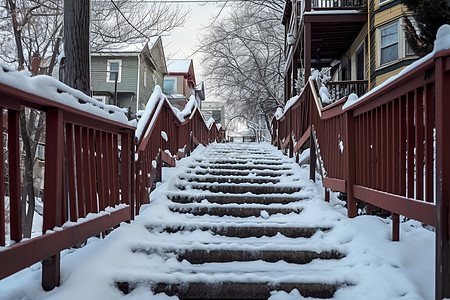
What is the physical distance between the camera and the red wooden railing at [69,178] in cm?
185

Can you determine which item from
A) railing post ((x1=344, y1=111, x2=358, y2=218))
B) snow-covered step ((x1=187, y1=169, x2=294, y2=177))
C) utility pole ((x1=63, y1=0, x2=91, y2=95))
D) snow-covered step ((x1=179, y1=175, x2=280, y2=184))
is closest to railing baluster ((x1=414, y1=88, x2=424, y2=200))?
railing post ((x1=344, y1=111, x2=358, y2=218))

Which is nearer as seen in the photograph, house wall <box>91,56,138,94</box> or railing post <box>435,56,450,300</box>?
railing post <box>435,56,450,300</box>

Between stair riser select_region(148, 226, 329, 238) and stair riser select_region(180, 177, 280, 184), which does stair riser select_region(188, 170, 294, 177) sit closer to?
stair riser select_region(180, 177, 280, 184)

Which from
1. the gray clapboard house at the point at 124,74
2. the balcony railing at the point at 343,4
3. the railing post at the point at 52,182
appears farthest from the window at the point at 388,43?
the gray clapboard house at the point at 124,74

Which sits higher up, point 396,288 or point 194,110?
point 194,110

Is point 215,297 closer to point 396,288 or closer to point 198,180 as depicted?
point 396,288

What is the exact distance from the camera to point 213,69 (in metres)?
22.5

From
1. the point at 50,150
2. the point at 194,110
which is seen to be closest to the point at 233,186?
the point at 50,150

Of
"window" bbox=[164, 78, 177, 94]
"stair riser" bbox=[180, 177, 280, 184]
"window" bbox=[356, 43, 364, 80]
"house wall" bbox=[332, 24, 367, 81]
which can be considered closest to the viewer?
"stair riser" bbox=[180, 177, 280, 184]

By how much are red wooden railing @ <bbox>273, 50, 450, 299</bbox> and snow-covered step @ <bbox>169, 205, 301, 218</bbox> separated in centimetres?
64

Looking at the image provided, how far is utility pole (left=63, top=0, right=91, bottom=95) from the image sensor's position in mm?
4227

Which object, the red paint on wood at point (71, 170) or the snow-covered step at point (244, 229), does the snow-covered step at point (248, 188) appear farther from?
the red paint on wood at point (71, 170)

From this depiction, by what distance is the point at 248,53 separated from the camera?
75.8 ft

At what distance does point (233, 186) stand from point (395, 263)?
2.58 metres
